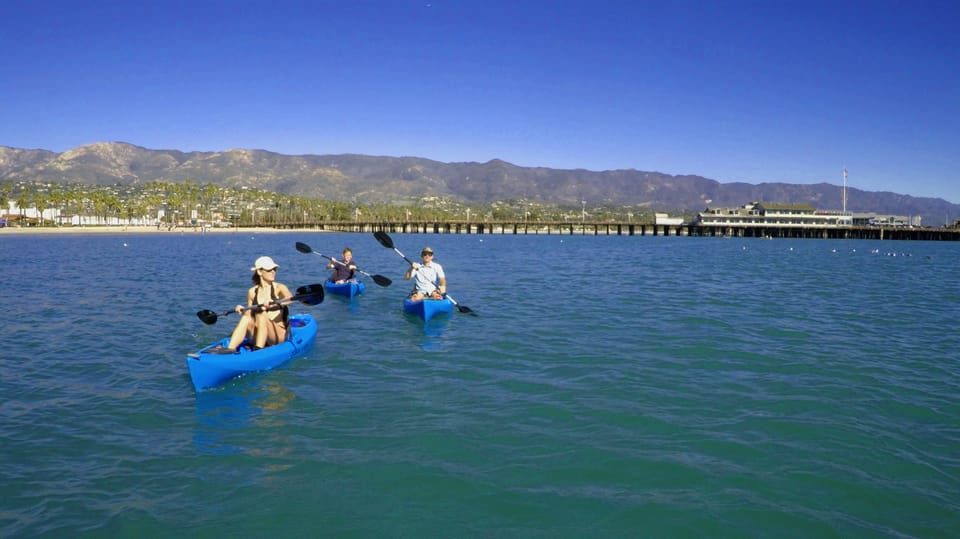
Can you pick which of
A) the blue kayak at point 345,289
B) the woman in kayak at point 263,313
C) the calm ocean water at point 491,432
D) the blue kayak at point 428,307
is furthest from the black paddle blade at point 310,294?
the blue kayak at point 345,289

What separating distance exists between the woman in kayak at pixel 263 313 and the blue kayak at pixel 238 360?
9.1 inches

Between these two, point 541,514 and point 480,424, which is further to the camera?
point 480,424

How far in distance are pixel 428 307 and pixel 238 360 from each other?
23.7ft

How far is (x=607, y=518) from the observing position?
6.82 metres

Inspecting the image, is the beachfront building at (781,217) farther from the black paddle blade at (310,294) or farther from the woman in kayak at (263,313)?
the woman in kayak at (263,313)

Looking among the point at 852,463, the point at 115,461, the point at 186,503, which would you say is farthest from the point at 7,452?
the point at 852,463

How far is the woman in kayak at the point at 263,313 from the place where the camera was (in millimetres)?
11891

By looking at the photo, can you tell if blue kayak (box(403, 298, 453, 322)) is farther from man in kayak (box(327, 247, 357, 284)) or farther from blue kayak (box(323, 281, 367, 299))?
man in kayak (box(327, 247, 357, 284))

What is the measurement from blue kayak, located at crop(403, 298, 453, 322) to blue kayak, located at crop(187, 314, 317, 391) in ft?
14.9

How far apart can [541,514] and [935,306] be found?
2377 centimetres

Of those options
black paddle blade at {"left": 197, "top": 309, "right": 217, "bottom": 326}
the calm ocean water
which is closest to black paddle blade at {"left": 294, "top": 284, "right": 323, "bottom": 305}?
the calm ocean water

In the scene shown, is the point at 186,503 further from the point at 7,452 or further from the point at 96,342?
the point at 96,342

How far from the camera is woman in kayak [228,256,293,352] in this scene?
11.9 meters

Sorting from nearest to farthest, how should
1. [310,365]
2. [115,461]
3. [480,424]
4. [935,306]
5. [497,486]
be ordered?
1. [497,486]
2. [115,461]
3. [480,424]
4. [310,365]
5. [935,306]
